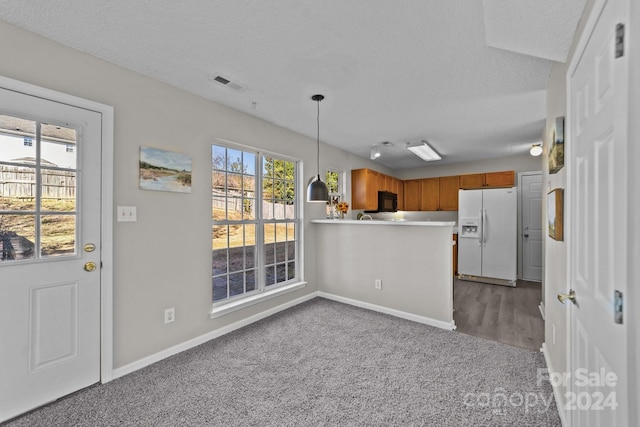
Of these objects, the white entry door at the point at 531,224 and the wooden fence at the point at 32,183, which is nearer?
the wooden fence at the point at 32,183

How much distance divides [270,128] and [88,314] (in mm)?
2513

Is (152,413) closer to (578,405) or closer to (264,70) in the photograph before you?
(578,405)

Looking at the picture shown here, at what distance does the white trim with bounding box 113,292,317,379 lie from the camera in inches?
83.7

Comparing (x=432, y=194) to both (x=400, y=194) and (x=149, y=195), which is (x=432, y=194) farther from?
(x=149, y=195)

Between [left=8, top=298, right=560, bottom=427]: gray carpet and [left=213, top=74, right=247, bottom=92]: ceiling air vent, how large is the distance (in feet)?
7.88

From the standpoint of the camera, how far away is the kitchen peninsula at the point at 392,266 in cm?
305

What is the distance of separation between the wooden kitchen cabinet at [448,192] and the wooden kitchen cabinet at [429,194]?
7 centimetres

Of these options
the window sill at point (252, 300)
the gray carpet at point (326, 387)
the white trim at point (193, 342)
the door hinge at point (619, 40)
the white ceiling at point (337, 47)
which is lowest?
the gray carpet at point (326, 387)

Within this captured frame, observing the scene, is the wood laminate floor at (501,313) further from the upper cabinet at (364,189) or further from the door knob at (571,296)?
the upper cabinet at (364,189)

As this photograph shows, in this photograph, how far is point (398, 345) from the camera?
259 cm

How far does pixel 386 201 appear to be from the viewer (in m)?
5.34

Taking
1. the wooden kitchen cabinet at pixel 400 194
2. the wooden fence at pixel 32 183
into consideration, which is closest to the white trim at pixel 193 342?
the wooden fence at pixel 32 183

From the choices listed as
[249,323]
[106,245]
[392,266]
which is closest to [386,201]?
[392,266]

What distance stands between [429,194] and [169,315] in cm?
543
